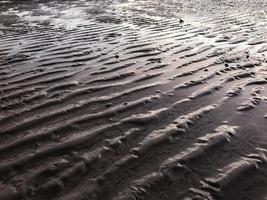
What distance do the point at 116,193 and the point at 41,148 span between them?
1.13m

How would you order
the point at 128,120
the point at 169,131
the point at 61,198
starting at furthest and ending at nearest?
the point at 128,120 → the point at 169,131 → the point at 61,198

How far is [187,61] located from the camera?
7555 millimetres

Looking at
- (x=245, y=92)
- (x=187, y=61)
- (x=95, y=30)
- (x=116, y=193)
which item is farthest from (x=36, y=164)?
(x=95, y=30)

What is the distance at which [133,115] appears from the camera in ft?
16.4

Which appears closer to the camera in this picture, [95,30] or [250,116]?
[250,116]

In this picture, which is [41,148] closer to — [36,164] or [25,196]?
[36,164]

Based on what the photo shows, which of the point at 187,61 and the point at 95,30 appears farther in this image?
the point at 95,30

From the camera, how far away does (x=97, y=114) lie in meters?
5.02

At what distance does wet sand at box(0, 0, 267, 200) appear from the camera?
3.54 m

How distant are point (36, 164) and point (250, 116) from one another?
8.88ft

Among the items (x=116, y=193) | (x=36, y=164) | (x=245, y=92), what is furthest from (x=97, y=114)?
(x=245, y=92)

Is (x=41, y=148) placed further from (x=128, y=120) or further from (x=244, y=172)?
(x=244, y=172)

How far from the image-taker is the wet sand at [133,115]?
3.54m

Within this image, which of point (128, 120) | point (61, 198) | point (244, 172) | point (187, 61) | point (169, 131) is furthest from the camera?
point (187, 61)
